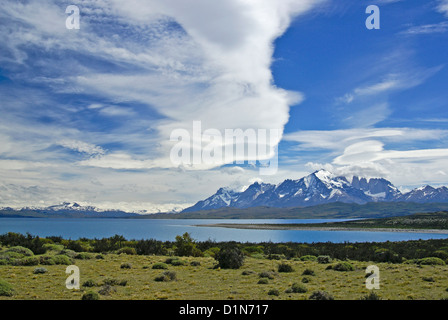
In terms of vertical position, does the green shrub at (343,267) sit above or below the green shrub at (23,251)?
below

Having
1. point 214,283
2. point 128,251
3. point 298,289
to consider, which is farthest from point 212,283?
point 128,251

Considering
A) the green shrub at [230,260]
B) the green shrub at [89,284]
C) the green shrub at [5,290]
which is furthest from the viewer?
the green shrub at [230,260]

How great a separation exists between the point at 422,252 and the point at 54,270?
39262 millimetres

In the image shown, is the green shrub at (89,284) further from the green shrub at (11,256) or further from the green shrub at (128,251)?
the green shrub at (128,251)

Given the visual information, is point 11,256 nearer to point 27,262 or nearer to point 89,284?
point 27,262

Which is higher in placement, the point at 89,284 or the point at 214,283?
the point at 89,284

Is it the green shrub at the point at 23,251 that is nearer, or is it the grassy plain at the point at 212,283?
the grassy plain at the point at 212,283

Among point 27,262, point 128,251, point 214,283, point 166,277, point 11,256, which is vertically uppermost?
point 11,256

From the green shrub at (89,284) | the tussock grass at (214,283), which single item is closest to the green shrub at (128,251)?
the tussock grass at (214,283)

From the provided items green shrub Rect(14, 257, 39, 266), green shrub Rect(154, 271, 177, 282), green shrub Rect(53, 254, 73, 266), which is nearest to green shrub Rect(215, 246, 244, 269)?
green shrub Rect(154, 271, 177, 282)

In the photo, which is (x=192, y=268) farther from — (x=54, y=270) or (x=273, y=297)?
(x=273, y=297)
